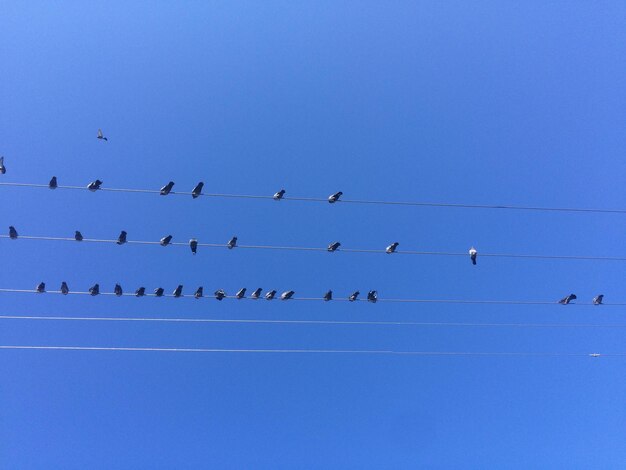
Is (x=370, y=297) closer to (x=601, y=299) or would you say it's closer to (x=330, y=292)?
(x=330, y=292)

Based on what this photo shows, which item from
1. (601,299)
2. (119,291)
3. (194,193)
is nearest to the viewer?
(194,193)

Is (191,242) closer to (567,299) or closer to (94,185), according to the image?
(94,185)

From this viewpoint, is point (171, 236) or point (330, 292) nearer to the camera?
point (171, 236)

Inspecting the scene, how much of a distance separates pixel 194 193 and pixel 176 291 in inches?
137

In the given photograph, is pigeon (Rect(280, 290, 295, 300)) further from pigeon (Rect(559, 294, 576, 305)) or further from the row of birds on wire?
pigeon (Rect(559, 294, 576, 305))

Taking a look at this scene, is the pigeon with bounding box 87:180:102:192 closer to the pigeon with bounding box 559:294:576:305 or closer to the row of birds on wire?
the row of birds on wire

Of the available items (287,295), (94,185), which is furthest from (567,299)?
(94,185)

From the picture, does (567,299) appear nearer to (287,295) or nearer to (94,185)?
(287,295)

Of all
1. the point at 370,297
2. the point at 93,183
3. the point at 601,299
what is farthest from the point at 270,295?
the point at 601,299

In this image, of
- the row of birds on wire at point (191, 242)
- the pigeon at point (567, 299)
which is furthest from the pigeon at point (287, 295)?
the pigeon at point (567, 299)

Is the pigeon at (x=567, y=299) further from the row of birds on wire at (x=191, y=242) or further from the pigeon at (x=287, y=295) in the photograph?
the pigeon at (x=287, y=295)

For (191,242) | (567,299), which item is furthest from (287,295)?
(567,299)

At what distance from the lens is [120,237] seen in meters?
15.0

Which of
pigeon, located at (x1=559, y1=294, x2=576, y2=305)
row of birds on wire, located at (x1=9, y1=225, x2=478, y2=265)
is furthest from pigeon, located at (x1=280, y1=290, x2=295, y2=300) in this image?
pigeon, located at (x1=559, y1=294, x2=576, y2=305)
